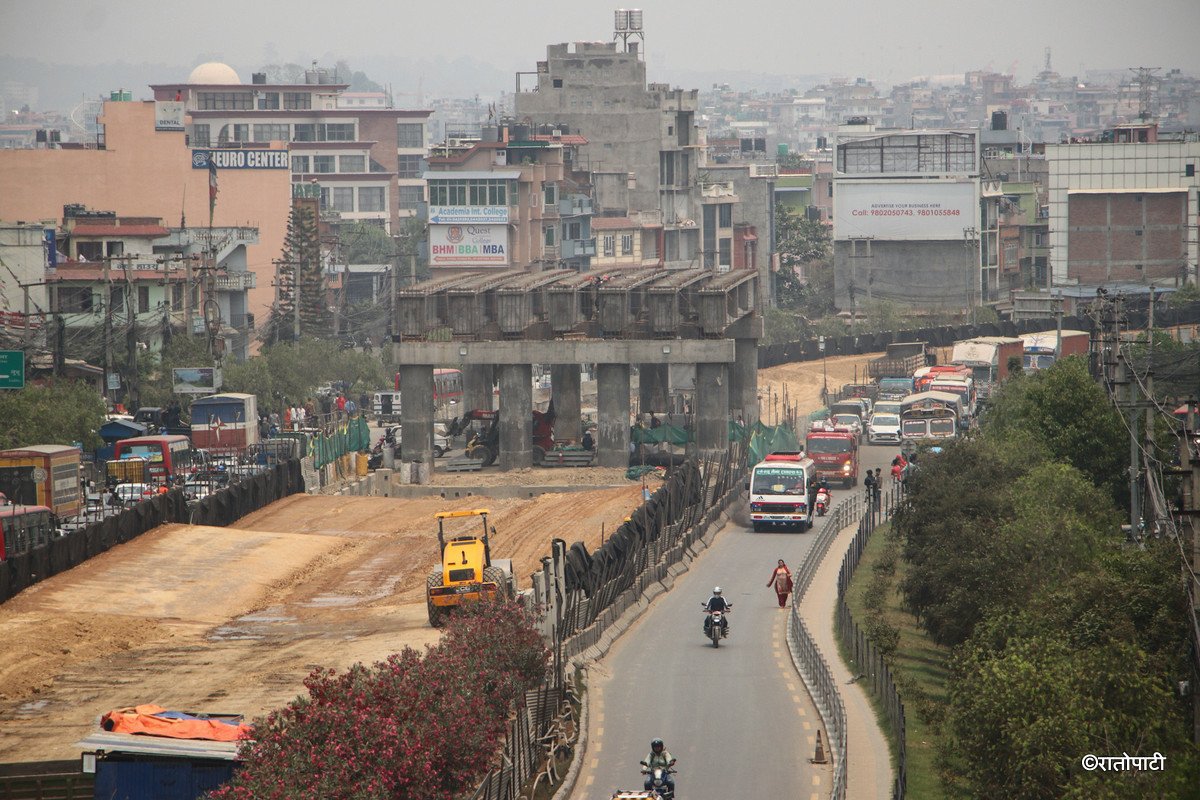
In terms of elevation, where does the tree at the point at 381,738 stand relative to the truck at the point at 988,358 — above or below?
below

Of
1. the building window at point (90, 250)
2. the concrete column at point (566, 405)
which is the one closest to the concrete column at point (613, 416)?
the concrete column at point (566, 405)

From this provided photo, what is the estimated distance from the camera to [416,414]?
7769 centimetres

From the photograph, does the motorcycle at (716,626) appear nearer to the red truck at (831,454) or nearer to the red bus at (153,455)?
the red bus at (153,455)

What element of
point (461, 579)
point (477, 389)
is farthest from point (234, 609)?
point (477, 389)

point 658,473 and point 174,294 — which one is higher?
point 174,294

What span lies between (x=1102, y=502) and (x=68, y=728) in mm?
27143

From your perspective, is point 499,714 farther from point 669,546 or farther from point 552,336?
point 552,336

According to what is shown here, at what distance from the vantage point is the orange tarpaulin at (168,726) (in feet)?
91.6

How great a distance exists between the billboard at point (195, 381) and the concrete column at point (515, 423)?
12693 mm

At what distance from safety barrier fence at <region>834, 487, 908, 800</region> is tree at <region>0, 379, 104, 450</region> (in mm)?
28771

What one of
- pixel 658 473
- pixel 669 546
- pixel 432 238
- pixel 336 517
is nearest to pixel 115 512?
pixel 336 517

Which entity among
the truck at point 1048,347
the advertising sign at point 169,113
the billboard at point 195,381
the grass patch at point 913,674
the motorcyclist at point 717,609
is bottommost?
the grass patch at point 913,674

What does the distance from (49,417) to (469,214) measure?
62.0 metres

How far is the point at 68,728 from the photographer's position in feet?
115
